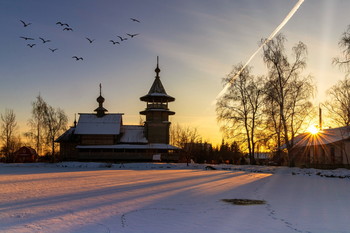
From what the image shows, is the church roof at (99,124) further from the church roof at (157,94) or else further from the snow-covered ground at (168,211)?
the snow-covered ground at (168,211)

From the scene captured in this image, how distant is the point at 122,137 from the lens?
5272cm

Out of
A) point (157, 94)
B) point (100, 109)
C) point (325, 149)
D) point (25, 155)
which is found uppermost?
point (157, 94)

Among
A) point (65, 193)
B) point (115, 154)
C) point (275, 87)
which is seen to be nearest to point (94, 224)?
point (65, 193)

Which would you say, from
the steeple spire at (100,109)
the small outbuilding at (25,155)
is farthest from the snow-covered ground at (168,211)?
the small outbuilding at (25,155)

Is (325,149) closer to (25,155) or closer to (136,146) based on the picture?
(136,146)

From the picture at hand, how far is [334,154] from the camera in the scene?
129 feet

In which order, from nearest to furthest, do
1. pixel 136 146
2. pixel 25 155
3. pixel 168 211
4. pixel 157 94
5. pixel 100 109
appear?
pixel 168 211 → pixel 136 146 → pixel 157 94 → pixel 25 155 → pixel 100 109

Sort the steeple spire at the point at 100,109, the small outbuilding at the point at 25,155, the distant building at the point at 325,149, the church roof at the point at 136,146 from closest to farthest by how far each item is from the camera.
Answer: the distant building at the point at 325,149 < the church roof at the point at 136,146 < the small outbuilding at the point at 25,155 < the steeple spire at the point at 100,109

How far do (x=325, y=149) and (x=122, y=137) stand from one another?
27.7 metres

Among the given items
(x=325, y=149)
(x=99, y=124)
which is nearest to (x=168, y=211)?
(x=325, y=149)

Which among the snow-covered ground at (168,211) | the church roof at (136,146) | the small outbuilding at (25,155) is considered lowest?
the snow-covered ground at (168,211)

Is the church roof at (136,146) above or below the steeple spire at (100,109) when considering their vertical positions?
below

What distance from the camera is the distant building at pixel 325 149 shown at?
1423 inches

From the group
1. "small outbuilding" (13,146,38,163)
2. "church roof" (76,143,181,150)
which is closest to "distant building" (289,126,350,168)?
"church roof" (76,143,181,150)
